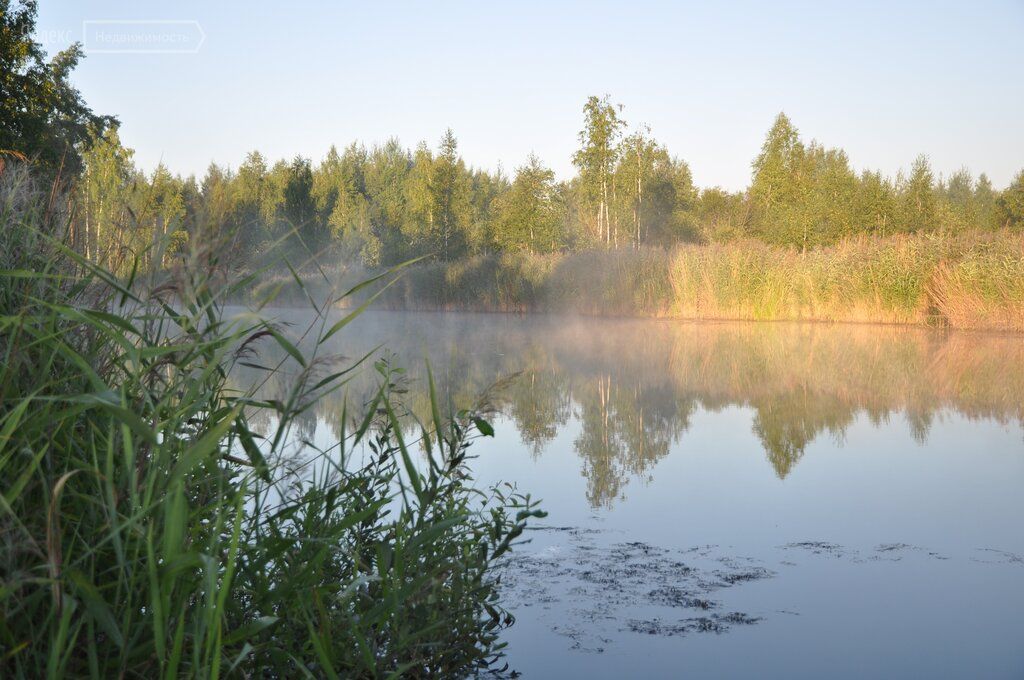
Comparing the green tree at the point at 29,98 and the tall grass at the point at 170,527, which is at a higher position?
the green tree at the point at 29,98

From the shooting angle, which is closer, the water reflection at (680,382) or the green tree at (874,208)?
the water reflection at (680,382)

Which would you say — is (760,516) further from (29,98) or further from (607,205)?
(607,205)

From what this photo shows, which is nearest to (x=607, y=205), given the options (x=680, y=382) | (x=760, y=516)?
(x=680, y=382)

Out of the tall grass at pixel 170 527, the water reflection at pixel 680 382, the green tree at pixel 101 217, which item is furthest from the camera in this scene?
the water reflection at pixel 680 382

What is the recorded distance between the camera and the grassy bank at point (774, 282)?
48.6 feet

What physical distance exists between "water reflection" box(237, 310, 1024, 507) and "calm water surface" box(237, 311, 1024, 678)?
4 cm

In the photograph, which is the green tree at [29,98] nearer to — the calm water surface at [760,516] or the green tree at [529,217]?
the calm water surface at [760,516]

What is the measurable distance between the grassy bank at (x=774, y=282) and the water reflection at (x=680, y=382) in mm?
1384

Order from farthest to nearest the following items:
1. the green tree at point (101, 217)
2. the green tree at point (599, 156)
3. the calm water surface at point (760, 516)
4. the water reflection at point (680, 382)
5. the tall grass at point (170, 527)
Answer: the green tree at point (599, 156), the water reflection at point (680, 382), the calm water surface at point (760, 516), the green tree at point (101, 217), the tall grass at point (170, 527)

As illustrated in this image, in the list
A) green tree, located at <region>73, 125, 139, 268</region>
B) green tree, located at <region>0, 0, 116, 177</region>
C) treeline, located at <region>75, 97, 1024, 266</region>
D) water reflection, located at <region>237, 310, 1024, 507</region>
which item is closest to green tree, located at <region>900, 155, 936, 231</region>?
treeline, located at <region>75, 97, 1024, 266</region>

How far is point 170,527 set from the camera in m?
1.39

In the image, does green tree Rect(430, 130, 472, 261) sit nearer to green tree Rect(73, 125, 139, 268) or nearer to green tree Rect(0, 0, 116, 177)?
green tree Rect(0, 0, 116, 177)

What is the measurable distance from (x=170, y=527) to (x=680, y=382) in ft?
23.4

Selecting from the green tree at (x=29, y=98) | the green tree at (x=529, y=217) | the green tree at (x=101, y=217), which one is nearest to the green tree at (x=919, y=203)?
the green tree at (x=529, y=217)
